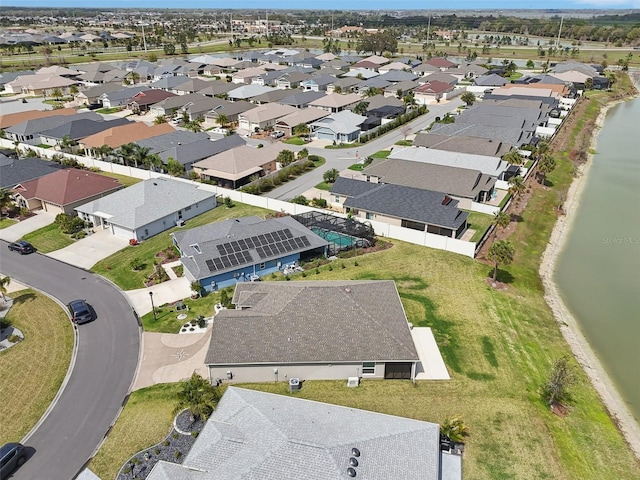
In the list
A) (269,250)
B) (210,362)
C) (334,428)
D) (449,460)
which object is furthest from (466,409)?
(269,250)

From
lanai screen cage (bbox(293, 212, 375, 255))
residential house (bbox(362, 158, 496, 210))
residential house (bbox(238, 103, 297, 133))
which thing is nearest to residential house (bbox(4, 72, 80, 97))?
residential house (bbox(238, 103, 297, 133))

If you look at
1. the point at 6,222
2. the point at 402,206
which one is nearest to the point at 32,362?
the point at 6,222

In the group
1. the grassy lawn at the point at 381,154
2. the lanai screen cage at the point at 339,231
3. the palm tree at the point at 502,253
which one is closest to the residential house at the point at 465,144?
the grassy lawn at the point at 381,154

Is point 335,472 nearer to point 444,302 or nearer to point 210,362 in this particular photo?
point 210,362

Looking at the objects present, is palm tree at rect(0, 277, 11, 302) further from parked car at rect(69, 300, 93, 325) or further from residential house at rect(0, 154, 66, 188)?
residential house at rect(0, 154, 66, 188)

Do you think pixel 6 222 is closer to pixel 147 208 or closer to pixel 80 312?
pixel 147 208

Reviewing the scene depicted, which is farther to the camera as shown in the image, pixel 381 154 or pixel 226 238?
pixel 381 154
